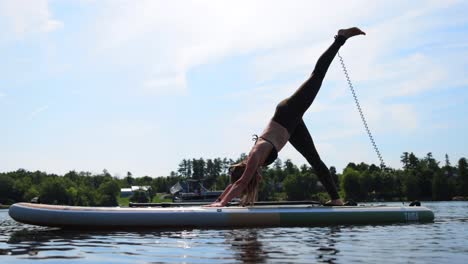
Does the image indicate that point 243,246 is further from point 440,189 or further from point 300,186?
point 300,186

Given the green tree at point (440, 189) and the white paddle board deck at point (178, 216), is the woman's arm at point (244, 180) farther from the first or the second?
the green tree at point (440, 189)

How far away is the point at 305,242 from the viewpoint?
40.5 ft

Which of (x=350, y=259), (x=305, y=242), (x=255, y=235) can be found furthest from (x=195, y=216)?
(x=350, y=259)

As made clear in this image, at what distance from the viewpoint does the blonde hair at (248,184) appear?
1825cm

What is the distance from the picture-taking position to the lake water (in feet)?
32.3

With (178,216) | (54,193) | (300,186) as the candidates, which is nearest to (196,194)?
(178,216)

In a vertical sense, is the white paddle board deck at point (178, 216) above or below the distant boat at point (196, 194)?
below

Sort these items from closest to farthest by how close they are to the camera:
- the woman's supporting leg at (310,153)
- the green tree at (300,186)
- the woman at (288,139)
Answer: the woman at (288,139) → the woman's supporting leg at (310,153) → the green tree at (300,186)

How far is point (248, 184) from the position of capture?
715 inches

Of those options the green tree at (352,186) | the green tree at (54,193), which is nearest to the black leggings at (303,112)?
the green tree at (54,193)

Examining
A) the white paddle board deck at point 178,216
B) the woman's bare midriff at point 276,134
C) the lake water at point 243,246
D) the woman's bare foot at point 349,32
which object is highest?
the woman's bare foot at point 349,32

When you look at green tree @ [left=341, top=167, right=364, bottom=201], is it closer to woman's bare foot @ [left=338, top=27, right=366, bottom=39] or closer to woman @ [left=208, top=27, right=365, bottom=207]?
woman @ [left=208, top=27, right=365, bottom=207]

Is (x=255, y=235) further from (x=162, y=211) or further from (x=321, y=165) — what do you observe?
(x=321, y=165)

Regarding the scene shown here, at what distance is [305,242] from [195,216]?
4924 mm
